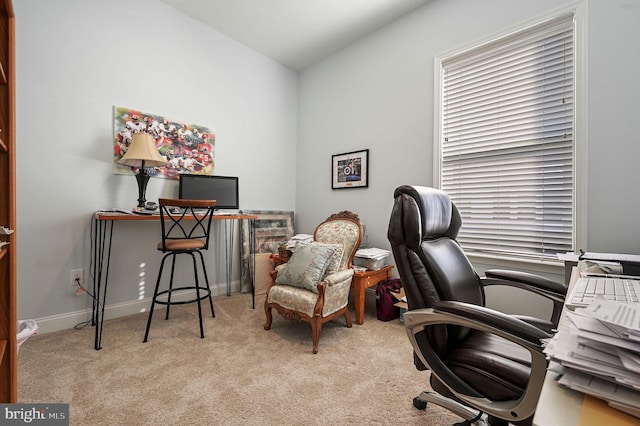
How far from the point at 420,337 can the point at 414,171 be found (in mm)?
1990

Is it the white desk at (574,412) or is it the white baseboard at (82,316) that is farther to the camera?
the white baseboard at (82,316)

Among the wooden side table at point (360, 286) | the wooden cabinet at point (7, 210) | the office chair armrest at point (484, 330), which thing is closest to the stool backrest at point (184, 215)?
the wooden cabinet at point (7, 210)

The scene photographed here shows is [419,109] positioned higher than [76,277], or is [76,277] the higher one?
[419,109]

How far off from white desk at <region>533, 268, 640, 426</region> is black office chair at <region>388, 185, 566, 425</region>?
16.5 inches

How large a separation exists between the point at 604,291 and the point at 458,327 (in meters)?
0.47

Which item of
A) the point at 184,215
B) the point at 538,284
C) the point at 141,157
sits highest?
the point at 141,157

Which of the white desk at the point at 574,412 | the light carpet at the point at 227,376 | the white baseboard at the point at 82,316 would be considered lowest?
the light carpet at the point at 227,376

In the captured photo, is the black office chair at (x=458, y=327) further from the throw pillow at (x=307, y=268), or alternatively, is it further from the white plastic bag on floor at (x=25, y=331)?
the white plastic bag on floor at (x=25, y=331)

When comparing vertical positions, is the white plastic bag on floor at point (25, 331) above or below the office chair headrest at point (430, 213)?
below

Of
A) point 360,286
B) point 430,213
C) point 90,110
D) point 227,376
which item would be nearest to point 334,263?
point 360,286

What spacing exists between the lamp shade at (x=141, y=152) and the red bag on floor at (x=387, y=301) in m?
2.30

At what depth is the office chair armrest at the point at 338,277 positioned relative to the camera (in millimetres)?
2135

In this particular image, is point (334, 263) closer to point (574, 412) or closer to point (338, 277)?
point (338, 277)

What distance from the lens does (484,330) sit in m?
0.88
